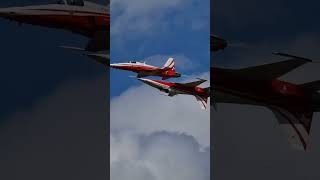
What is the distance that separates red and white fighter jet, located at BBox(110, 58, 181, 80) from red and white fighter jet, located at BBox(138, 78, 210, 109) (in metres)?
0.10

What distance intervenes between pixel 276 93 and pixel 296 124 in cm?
40

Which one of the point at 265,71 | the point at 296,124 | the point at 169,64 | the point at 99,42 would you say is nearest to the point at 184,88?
the point at 169,64

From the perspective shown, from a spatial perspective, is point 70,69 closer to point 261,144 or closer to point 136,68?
point 136,68

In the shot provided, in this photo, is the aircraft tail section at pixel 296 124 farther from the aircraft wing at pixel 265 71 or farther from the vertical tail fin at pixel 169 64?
the vertical tail fin at pixel 169 64

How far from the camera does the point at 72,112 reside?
4.33 m

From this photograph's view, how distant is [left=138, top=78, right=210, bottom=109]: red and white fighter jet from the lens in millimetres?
4938

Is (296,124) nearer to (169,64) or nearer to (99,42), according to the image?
(169,64)

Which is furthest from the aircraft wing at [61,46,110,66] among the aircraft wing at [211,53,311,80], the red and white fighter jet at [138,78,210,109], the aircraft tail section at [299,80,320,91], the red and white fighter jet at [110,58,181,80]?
the aircraft tail section at [299,80,320,91]

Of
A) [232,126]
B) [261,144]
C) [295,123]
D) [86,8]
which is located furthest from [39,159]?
[295,123]

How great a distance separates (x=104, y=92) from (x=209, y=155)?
134cm

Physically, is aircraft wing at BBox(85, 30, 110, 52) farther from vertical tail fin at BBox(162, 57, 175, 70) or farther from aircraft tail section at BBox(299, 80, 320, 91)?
aircraft tail section at BBox(299, 80, 320, 91)

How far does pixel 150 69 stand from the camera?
5.30 metres

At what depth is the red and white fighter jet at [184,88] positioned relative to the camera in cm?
494

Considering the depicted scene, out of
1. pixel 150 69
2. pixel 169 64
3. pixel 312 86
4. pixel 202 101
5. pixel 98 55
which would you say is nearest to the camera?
pixel 312 86
